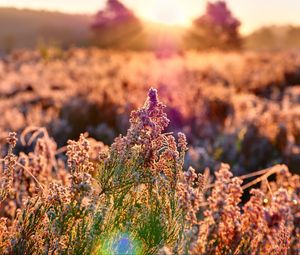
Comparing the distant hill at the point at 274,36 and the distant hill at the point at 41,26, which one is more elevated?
the distant hill at the point at 274,36

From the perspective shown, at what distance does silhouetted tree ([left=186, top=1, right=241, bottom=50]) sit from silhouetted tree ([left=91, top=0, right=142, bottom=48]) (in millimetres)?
7667

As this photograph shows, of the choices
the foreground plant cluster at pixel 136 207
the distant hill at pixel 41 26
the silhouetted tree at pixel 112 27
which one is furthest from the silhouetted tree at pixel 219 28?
the foreground plant cluster at pixel 136 207

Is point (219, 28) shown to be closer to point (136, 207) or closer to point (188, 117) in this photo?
point (188, 117)

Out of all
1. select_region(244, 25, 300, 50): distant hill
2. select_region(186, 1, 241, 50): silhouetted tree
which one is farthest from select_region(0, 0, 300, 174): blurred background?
select_region(244, 25, 300, 50): distant hill

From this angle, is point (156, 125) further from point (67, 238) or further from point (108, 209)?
point (67, 238)

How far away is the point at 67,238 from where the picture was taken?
275cm

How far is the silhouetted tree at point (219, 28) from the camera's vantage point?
58375 mm

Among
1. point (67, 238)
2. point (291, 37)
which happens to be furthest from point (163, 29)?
point (67, 238)

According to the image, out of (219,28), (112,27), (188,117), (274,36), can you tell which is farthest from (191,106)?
(274,36)

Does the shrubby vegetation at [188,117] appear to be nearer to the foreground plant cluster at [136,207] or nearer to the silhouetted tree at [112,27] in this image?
the foreground plant cluster at [136,207]

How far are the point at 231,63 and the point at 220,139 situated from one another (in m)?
15.8

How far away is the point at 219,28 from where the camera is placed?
58594mm

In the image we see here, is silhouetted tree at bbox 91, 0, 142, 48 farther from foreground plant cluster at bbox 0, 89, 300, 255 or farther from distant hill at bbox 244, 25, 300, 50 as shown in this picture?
foreground plant cluster at bbox 0, 89, 300, 255

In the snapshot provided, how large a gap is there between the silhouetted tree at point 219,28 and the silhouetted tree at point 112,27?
767 cm
